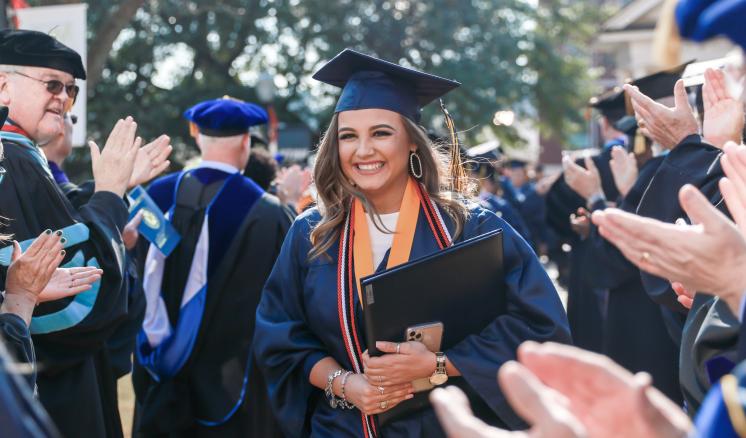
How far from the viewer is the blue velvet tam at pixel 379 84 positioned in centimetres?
321

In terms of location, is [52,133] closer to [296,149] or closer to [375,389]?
[375,389]

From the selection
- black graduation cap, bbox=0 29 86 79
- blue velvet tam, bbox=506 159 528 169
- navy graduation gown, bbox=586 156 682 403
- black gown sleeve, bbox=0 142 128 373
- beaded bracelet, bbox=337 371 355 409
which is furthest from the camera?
blue velvet tam, bbox=506 159 528 169

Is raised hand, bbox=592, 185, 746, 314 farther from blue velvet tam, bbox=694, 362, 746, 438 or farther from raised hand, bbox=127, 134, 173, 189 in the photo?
raised hand, bbox=127, 134, 173, 189

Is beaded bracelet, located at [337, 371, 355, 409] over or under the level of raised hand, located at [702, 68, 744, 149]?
under

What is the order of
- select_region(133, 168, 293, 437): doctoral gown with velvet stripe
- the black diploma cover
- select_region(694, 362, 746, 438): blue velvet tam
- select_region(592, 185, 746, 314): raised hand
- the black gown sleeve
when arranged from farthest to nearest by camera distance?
select_region(133, 168, 293, 437): doctoral gown with velvet stripe < the black gown sleeve < the black diploma cover < select_region(592, 185, 746, 314): raised hand < select_region(694, 362, 746, 438): blue velvet tam

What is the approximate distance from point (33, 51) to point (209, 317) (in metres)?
1.83

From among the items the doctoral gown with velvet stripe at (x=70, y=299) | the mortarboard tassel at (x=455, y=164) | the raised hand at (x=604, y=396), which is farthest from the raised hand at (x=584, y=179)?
the raised hand at (x=604, y=396)

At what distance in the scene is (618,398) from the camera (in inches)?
56.5

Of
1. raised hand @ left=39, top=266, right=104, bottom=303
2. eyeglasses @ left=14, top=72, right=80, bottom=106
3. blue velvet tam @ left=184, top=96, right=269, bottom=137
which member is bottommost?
raised hand @ left=39, top=266, right=104, bottom=303

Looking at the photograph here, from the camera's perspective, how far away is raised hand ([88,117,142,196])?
149 inches

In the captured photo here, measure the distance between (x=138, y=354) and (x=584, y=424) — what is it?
13.2ft

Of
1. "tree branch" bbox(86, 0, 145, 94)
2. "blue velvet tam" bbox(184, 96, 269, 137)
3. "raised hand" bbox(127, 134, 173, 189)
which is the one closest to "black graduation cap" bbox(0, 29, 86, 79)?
"raised hand" bbox(127, 134, 173, 189)

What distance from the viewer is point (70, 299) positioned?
3553 mm

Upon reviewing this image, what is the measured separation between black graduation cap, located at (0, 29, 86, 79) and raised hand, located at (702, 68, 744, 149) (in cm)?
272
